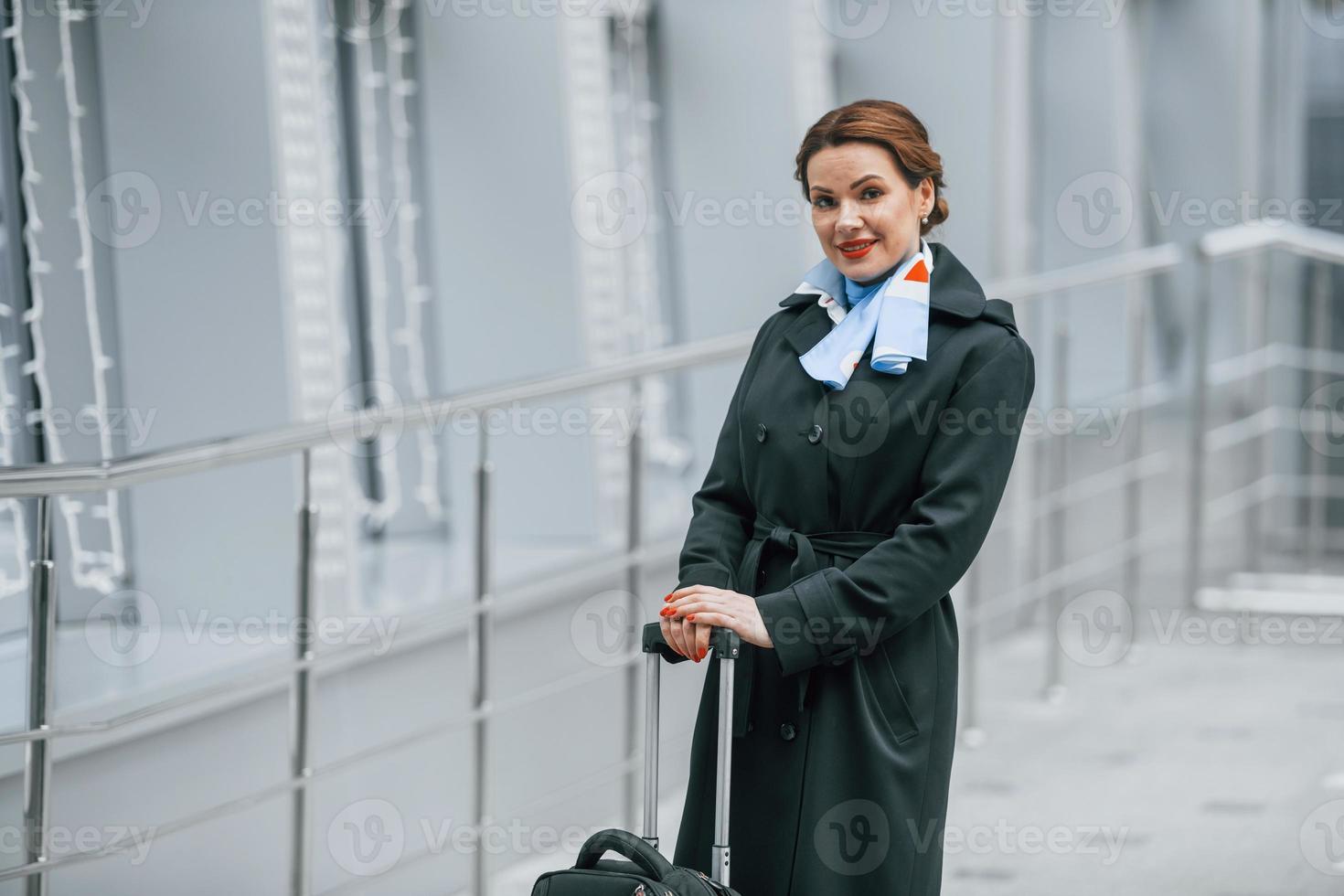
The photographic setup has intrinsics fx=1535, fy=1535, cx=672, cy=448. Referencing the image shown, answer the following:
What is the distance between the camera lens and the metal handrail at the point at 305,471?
6.05 ft

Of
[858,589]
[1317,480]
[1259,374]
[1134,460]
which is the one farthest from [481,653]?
[1317,480]

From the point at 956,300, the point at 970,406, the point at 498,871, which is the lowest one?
the point at 498,871

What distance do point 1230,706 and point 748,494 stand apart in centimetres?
226

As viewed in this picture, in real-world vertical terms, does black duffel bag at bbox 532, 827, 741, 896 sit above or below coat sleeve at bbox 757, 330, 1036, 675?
below

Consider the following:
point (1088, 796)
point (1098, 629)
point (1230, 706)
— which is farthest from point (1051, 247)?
point (1088, 796)

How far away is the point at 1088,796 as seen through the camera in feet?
10.1

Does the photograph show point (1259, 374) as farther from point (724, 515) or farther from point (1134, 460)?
point (724, 515)

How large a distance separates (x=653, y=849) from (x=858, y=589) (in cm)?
34

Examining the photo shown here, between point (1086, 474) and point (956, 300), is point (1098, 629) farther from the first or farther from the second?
point (956, 300)

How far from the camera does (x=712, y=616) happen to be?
63.7 inches

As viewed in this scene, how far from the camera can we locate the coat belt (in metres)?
1.68

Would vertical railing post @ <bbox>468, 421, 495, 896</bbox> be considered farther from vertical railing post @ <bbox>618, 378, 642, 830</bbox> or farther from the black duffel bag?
the black duffel bag

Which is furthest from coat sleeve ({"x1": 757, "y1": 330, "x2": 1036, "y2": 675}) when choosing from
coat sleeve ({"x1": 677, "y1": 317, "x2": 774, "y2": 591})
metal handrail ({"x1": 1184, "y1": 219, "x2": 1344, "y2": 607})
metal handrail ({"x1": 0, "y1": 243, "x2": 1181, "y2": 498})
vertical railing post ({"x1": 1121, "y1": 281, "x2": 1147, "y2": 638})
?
metal handrail ({"x1": 1184, "y1": 219, "x2": 1344, "y2": 607})

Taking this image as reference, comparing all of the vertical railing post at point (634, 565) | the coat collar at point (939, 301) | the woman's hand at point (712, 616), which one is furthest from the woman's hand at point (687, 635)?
the vertical railing post at point (634, 565)
